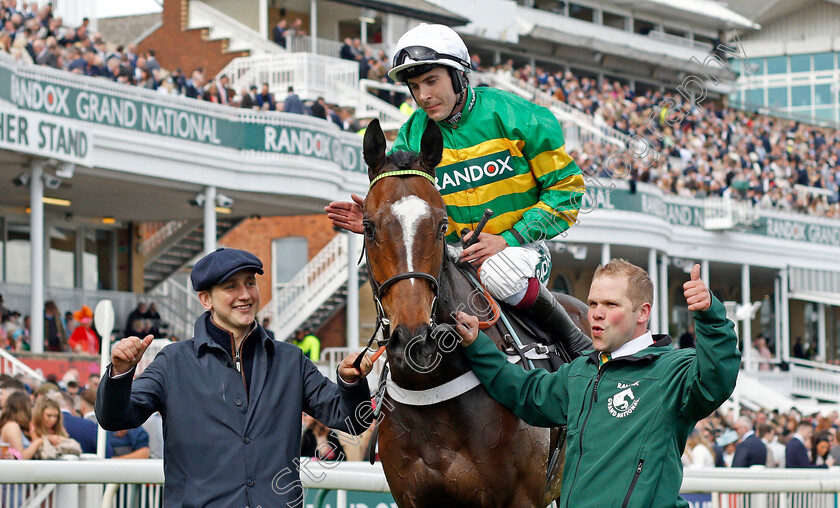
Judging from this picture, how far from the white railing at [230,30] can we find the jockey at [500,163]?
77.3 feet

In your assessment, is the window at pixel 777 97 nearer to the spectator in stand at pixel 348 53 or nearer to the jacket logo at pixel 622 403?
the spectator in stand at pixel 348 53

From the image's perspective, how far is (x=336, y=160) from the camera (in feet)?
69.5

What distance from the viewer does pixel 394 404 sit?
4406mm

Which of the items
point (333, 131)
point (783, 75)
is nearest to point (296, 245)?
point (333, 131)

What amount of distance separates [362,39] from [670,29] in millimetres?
16438

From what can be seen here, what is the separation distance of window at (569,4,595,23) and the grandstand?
48 millimetres

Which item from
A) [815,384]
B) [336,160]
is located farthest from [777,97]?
[336,160]

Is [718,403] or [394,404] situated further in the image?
[394,404]

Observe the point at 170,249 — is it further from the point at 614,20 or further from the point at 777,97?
the point at 777,97

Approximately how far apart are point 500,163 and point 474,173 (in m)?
0.11

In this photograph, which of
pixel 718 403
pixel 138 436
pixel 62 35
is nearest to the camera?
pixel 718 403

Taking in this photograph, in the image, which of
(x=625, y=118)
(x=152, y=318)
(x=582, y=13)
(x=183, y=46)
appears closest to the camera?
(x=152, y=318)

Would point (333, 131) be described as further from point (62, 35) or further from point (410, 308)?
point (410, 308)

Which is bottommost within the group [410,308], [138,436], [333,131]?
[138,436]
